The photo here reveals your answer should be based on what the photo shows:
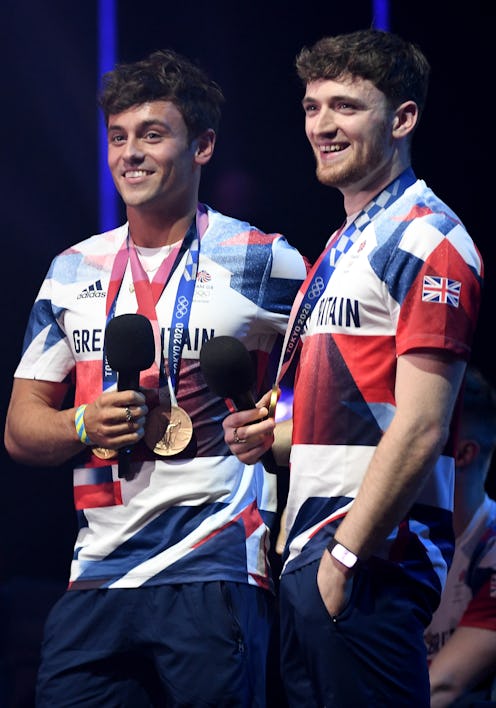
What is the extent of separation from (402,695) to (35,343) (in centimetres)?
143

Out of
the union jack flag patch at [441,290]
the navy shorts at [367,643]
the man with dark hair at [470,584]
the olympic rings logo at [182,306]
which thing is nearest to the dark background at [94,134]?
the man with dark hair at [470,584]

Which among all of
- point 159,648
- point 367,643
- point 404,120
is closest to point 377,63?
point 404,120

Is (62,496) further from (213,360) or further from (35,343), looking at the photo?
(213,360)

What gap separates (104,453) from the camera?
2805mm

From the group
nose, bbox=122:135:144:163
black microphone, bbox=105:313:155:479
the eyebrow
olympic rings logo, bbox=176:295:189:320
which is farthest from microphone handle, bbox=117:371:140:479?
the eyebrow

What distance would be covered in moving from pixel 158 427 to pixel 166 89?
949 millimetres

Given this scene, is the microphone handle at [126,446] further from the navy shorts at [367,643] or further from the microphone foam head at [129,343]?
the navy shorts at [367,643]

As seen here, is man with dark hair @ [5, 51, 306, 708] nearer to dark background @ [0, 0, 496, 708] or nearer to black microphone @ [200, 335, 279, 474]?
black microphone @ [200, 335, 279, 474]

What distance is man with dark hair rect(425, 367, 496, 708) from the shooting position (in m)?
3.00

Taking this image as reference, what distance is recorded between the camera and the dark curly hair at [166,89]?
303 cm

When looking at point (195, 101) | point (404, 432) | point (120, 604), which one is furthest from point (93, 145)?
point (404, 432)

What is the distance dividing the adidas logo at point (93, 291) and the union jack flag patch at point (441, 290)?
3.58 feet

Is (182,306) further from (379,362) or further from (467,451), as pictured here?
(467,451)

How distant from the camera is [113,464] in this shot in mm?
2807
